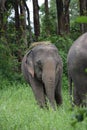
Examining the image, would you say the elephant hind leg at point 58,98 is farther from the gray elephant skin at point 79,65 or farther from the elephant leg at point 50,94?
the gray elephant skin at point 79,65

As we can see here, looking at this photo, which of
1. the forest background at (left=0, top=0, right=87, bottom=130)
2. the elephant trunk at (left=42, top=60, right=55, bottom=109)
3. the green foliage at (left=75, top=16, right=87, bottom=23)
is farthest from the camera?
the elephant trunk at (left=42, top=60, right=55, bottom=109)

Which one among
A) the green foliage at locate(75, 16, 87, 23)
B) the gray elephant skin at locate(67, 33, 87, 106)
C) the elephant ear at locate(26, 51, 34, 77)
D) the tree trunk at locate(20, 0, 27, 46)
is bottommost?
the tree trunk at locate(20, 0, 27, 46)

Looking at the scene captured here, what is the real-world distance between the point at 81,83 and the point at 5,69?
Result: 747 cm

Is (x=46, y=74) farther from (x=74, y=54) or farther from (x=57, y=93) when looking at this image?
(x=74, y=54)

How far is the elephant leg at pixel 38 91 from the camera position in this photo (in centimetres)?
914

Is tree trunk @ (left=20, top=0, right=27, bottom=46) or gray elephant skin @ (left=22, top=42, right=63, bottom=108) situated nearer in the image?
gray elephant skin @ (left=22, top=42, right=63, bottom=108)

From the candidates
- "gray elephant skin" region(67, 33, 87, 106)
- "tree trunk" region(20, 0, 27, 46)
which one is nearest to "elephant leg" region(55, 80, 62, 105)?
"gray elephant skin" region(67, 33, 87, 106)

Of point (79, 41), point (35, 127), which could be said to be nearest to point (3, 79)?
point (79, 41)

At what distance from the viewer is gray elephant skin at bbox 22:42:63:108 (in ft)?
29.4

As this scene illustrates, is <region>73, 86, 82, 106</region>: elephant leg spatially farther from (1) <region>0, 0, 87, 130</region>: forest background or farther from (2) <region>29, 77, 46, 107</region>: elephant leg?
(2) <region>29, 77, 46, 107</region>: elephant leg

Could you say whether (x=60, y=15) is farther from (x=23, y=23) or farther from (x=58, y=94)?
(x=58, y=94)

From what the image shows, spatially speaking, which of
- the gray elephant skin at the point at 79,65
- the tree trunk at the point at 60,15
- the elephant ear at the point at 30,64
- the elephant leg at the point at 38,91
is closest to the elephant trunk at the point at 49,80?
the elephant leg at the point at 38,91

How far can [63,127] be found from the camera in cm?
568

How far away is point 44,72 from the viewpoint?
9.06m
